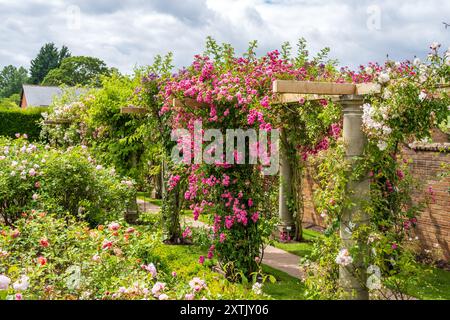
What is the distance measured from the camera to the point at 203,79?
20.9 ft

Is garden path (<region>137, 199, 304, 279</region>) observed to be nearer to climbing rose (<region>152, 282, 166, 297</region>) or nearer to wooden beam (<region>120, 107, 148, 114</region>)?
wooden beam (<region>120, 107, 148, 114</region>)

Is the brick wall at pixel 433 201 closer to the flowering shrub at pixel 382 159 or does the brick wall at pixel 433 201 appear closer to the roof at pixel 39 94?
the flowering shrub at pixel 382 159

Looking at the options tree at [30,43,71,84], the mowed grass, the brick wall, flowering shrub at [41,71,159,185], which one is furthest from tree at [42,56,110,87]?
the brick wall

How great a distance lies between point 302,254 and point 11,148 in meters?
5.03

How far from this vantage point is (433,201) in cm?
765

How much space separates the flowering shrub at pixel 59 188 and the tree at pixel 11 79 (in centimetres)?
7693

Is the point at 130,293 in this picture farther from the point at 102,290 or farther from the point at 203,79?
the point at 203,79

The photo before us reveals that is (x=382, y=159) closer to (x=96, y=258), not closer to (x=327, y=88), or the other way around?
(x=327, y=88)

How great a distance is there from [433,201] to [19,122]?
16147 mm

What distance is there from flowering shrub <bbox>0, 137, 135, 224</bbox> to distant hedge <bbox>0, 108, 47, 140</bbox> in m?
12.4

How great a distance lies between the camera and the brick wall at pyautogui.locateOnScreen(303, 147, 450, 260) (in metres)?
7.52

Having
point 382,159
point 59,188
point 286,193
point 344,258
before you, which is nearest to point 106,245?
point 344,258
